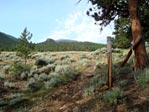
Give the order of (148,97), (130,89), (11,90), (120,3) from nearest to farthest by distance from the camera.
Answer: (148,97)
(130,89)
(120,3)
(11,90)

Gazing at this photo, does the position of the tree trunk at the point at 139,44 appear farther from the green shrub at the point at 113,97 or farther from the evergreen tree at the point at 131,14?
the green shrub at the point at 113,97

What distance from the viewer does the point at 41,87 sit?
17531 mm

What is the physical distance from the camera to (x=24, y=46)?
41.0 metres

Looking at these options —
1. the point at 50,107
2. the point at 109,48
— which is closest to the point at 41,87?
the point at 50,107

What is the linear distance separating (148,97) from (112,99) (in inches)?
41.7

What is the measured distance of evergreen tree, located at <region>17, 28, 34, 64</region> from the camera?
4044 centimetres

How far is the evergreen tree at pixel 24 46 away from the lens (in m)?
40.4

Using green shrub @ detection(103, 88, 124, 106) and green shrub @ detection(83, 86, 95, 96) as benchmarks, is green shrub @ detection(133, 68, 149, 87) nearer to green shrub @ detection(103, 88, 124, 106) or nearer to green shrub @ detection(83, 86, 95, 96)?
green shrub @ detection(103, 88, 124, 106)

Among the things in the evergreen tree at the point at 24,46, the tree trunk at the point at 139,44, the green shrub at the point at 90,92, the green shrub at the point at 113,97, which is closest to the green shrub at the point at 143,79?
the green shrub at the point at 113,97

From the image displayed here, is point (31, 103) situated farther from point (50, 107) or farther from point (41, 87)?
point (41, 87)

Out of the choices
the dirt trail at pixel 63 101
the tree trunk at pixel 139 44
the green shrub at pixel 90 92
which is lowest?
the dirt trail at pixel 63 101

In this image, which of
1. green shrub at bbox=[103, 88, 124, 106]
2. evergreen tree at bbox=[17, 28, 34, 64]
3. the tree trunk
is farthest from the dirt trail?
evergreen tree at bbox=[17, 28, 34, 64]

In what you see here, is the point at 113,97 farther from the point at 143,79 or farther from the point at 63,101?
the point at 63,101

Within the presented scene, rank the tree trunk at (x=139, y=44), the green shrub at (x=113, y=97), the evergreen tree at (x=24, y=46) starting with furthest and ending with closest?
1. the evergreen tree at (x=24, y=46)
2. the tree trunk at (x=139, y=44)
3. the green shrub at (x=113, y=97)
